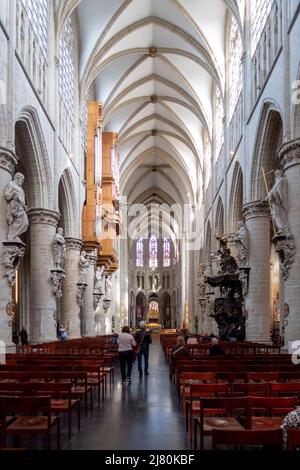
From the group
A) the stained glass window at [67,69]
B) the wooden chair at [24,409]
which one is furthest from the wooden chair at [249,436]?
the stained glass window at [67,69]

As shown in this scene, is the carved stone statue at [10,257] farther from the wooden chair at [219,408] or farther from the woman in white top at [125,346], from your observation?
the wooden chair at [219,408]

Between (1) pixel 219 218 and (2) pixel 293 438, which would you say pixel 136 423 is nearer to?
(2) pixel 293 438

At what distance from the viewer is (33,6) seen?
2231 centimetres

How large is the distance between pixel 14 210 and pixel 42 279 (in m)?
7.80

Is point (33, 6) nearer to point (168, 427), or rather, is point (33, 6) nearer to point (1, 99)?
point (1, 99)

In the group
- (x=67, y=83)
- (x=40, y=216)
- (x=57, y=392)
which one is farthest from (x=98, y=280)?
(x=57, y=392)

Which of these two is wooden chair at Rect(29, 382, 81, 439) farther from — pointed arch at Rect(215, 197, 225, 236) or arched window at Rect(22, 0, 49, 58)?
pointed arch at Rect(215, 197, 225, 236)

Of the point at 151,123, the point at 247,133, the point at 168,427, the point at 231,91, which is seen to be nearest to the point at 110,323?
the point at 151,123

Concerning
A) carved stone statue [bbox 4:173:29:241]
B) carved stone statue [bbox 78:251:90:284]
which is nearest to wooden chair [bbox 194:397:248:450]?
carved stone statue [bbox 4:173:29:241]

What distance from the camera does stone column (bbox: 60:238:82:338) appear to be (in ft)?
98.3

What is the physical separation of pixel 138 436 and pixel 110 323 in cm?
4160

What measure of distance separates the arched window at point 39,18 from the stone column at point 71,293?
10506 millimetres

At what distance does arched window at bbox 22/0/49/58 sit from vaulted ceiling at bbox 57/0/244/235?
137cm
